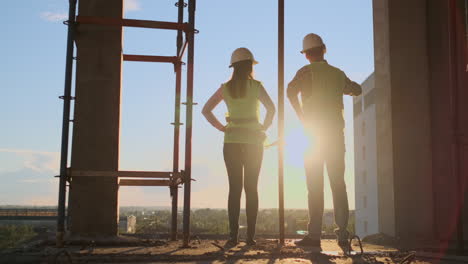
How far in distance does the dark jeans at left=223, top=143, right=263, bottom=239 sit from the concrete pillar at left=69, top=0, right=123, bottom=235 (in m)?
1.45

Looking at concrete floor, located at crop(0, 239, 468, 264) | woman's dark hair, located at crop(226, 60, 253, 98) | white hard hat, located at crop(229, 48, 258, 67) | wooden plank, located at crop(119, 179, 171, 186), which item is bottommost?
concrete floor, located at crop(0, 239, 468, 264)

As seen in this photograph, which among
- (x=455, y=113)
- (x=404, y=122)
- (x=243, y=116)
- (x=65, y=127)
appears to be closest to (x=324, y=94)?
(x=243, y=116)

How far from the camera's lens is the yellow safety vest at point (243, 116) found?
625cm

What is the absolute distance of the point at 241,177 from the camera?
6.28 metres

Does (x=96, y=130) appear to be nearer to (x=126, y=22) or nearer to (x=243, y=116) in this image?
(x=126, y=22)

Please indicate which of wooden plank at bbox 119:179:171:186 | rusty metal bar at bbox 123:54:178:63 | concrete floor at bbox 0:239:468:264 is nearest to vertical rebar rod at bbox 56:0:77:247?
concrete floor at bbox 0:239:468:264

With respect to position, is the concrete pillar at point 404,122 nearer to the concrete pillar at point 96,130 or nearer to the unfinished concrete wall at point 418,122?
the unfinished concrete wall at point 418,122

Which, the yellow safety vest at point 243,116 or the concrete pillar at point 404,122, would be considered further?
the concrete pillar at point 404,122

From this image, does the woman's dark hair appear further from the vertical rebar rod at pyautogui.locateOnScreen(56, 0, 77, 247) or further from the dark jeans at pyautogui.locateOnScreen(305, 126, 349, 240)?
the vertical rebar rod at pyautogui.locateOnScreen(56, 0, 77, 247)

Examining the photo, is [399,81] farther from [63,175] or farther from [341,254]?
[63,175]

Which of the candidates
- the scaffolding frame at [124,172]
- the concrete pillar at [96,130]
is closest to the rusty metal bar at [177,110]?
the scaffolding frame at [124,172]

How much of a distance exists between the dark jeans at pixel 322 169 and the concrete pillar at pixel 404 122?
7.02 feet

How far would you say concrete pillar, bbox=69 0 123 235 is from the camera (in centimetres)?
662

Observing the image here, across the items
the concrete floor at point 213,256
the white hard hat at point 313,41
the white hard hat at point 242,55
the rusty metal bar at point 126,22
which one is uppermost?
the rusty metal bar at point 126,22
